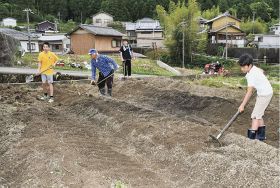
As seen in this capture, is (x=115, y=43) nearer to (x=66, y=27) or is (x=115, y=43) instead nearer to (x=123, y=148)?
(x=66, y=27)

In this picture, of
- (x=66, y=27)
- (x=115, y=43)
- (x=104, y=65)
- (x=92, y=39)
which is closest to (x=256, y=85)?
(x=104, y=65)

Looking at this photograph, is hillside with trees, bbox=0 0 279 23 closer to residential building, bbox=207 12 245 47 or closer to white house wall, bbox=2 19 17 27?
white house wall, bbox=2 19 17 27

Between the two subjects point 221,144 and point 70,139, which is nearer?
point 221,144

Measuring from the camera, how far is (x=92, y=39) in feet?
113

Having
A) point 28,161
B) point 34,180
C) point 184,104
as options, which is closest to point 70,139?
point 28,161

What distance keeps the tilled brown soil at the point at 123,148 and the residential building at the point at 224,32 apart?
40.7m

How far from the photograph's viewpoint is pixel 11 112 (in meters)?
8.09

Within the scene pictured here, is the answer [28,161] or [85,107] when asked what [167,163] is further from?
[85,107]

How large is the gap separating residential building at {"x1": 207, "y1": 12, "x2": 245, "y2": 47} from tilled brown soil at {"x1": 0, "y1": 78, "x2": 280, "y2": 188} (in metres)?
40.7

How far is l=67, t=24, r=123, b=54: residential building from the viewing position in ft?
113

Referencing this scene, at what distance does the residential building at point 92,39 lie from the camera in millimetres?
34406

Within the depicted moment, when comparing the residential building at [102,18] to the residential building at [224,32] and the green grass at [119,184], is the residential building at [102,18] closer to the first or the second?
the residential building at [224,32]

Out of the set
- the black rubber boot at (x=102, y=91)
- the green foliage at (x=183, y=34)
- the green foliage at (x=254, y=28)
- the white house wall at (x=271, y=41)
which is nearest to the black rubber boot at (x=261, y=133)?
the black rubber boot at (x=102, y=91)

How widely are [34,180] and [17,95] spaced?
21.8 ft
